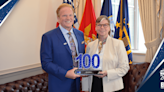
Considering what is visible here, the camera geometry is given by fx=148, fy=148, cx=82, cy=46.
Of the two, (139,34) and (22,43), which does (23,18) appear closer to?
(22,43)

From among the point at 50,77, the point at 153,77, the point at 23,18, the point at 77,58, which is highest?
the point at 23,18

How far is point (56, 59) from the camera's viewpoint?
1.61m

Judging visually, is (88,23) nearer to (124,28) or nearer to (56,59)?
(124,28)

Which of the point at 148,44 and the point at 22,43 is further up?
the point at 22,43

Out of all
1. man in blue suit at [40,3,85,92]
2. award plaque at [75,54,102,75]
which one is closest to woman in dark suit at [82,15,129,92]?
award plaque at [75,54,102,75]

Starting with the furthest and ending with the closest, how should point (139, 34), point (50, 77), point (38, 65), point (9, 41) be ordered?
1. point (139, 34)
2. point (38, 65)
3. point (9, 41)
4. point (50, 77)

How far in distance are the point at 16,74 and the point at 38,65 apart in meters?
0.48

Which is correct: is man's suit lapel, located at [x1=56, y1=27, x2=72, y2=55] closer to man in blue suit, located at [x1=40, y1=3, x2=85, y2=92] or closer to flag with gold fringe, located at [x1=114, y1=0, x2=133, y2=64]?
man in blue suit, located at [x1=40, y1=3, x2=85, y2=92]

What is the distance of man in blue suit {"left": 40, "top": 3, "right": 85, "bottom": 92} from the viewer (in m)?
1.54

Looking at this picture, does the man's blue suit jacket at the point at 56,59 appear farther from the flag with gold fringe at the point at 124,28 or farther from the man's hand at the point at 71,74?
the flag with gold fringe at the point at 124,28

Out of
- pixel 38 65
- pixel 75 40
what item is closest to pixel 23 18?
pixel 38 65

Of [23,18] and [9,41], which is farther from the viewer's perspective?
[23,18]

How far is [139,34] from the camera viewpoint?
367cm

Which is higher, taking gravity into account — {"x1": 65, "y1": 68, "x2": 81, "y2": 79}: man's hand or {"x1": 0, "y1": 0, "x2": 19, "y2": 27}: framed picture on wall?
{"x1": 0, "y1": 0, "x2": 19, "y2": 27}: framed picture on wall
